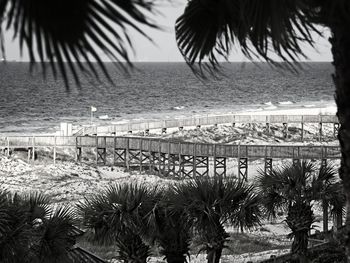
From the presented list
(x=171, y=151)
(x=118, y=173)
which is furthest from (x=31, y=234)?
(x=118, y=173)

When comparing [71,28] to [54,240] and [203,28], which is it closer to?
[203,28]

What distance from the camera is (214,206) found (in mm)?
8594

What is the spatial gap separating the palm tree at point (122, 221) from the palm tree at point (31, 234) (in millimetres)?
563

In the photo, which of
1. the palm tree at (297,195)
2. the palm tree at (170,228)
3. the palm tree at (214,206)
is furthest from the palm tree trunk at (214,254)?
the palm tree at (297,195)

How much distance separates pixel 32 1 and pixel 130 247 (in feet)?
24.2

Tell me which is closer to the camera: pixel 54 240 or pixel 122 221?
pixel 54 240

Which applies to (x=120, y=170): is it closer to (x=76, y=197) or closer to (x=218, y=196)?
(x=76, y=197)

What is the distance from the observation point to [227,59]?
10.2ft

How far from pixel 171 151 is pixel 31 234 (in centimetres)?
2617

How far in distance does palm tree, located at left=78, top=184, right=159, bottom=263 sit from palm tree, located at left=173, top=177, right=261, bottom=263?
0.55 metres

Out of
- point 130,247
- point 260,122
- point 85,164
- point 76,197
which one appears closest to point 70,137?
point 85,164

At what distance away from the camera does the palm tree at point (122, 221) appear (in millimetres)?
8773

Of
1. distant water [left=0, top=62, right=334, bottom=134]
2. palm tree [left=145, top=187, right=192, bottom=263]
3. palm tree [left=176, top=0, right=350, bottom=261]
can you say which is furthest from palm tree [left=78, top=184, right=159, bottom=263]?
distant water [left=0, top=62, right=334, bottom=134]

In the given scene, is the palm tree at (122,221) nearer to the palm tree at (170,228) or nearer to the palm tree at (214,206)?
the palm tree at (170,228)
